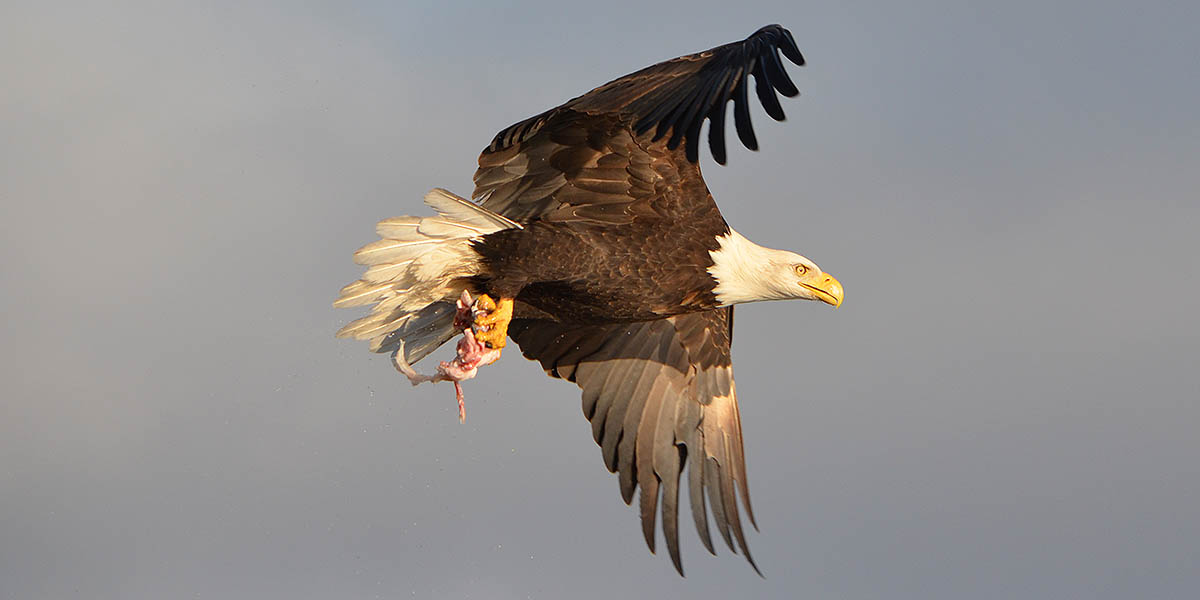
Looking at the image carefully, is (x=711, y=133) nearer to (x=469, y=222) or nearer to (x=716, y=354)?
(x=469, y=222)

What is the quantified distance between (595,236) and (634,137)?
0.51m

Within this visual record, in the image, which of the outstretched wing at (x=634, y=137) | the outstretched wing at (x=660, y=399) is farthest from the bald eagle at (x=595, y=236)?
the outstretched wing at (x=660, y=399)

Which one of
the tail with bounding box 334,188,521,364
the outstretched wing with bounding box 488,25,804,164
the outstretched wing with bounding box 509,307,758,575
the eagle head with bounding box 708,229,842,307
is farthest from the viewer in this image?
the outstretched wing with bounding box 509,307,758,575

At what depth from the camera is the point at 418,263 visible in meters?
7.18

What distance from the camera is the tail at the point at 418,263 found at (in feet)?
23.1

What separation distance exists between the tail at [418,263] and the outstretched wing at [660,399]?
84 cm

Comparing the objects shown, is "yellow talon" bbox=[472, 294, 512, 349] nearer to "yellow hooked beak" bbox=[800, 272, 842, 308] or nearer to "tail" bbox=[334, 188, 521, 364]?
"tail" bbox=[334, 188, 521, 364]

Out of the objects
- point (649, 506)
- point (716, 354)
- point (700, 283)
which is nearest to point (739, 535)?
point (649, 506)

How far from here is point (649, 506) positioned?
26.9 feet

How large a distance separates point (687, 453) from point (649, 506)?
385 mm

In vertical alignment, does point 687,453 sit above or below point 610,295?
below

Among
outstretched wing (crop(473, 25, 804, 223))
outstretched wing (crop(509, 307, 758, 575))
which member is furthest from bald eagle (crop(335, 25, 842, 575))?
outstretched wing (crop(509, 307, 758, 575))

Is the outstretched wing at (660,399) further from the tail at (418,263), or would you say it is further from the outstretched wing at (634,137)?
the outstretched wing at (634,137)

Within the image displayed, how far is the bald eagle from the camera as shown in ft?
21.5
